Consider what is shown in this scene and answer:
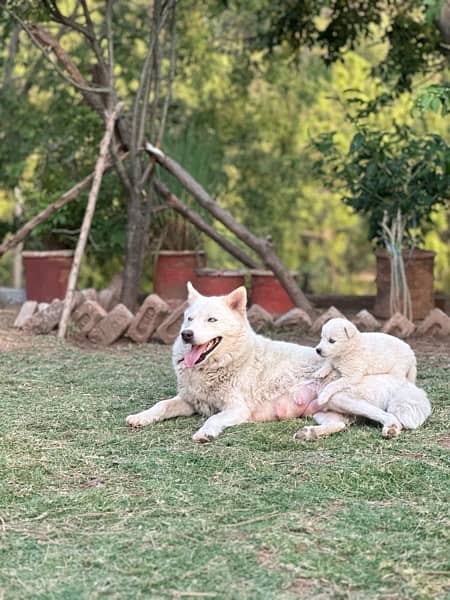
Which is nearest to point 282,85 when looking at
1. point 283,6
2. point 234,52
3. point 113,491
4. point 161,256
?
point 234,52

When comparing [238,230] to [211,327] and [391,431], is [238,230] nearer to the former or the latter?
[211,327]

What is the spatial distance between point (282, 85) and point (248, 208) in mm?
1761

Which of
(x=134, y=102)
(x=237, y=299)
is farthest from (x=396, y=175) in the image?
(x=237, y=299)

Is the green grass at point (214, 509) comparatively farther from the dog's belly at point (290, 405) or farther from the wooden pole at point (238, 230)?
the wooden pole at point (238, 230)

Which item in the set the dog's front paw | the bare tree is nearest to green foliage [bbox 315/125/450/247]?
the bare tree

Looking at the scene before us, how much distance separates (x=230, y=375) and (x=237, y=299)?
1.30 feet

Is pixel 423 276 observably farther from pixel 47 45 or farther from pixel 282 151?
pixel 282 151

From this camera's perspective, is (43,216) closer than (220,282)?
Yes

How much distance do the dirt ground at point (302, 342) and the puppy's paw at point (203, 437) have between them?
2463mm

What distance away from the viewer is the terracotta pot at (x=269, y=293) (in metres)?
8.60

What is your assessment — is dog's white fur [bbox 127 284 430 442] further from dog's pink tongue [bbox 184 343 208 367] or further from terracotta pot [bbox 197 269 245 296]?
terracotta pot [bbox 197 269 245 296]

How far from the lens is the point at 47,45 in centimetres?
790

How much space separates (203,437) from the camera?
439cm

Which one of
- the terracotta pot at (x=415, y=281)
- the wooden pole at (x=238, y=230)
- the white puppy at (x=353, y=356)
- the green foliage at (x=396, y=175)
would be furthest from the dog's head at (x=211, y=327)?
the terracotta pot at (x=415, y=281)
